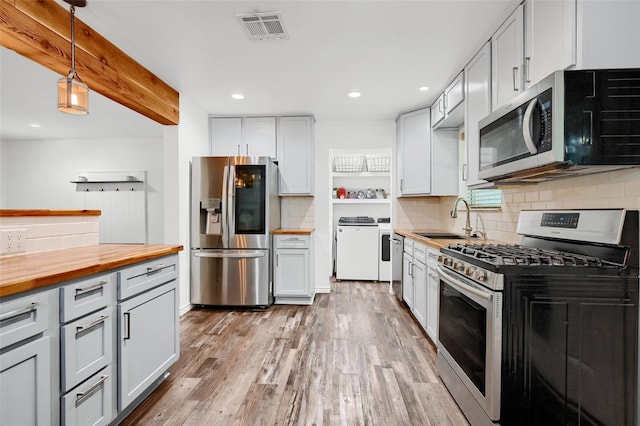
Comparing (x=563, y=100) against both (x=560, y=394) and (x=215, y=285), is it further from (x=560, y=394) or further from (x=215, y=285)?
(x=215, y=285)

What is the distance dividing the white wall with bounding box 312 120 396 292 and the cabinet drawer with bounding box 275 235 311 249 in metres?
0.64

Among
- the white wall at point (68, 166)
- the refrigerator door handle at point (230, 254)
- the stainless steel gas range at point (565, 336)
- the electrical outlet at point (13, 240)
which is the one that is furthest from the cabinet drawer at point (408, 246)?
the white wall at point (68, 166)

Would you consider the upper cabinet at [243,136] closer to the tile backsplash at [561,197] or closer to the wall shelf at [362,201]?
the wall shelf at [362,201]

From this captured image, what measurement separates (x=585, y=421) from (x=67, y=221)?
9.69 feet

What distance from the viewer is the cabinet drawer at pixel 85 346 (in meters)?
1.28

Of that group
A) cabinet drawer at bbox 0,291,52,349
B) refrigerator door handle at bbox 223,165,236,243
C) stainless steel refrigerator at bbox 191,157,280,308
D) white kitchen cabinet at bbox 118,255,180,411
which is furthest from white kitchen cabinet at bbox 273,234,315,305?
cabinet drawer at bbox 0,291,52,349

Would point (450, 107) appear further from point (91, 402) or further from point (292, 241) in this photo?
point (91, 402)

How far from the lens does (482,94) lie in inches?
92.5

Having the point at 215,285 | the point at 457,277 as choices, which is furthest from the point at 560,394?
the point at 215,285

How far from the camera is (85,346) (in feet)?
4.53

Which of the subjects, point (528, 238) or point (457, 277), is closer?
point (457, 277)

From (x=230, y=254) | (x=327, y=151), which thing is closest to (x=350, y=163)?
(x=327, y=151)

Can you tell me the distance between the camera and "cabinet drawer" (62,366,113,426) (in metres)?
1.29

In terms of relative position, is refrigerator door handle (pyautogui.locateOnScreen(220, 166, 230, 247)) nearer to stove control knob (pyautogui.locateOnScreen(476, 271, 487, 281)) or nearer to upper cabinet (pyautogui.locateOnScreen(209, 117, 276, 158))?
upper cabinet (pyautogui.locateOnScreen(209, 117, 276, 158))
